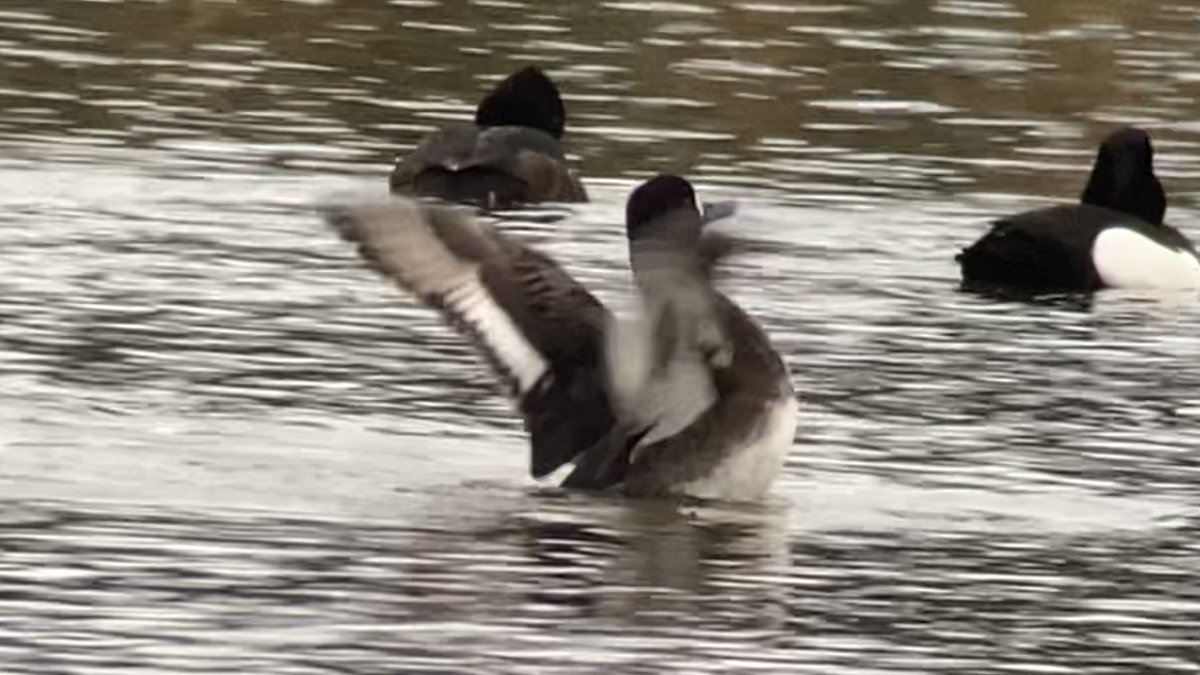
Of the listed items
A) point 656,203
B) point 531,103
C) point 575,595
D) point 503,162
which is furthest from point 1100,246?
point 575,595

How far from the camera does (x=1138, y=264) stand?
18469 millimetres

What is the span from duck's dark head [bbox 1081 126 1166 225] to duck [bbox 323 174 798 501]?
7.24m

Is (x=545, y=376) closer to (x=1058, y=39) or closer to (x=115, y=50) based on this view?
(x=115, y=50)

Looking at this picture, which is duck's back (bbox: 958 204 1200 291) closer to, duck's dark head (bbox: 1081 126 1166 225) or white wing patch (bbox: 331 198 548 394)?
duck's dark head (bbox: 1081 126 1166 225)

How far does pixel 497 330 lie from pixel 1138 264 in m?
6.98

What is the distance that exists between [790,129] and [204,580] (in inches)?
476

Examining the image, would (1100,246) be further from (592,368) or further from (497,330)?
(497,330)

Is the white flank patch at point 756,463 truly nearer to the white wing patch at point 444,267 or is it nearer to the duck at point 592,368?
the duck at point 592,368

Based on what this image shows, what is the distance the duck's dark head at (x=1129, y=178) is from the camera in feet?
63.0

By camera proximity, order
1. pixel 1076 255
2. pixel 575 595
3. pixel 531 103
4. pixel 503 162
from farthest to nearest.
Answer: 1. pixel 531 103
2. pixel 503 162
3. pixel 1076 255
4. pixel 575 595

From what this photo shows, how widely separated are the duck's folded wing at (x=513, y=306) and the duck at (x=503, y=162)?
778 centimetres

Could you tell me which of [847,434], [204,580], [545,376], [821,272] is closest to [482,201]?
[821,272]

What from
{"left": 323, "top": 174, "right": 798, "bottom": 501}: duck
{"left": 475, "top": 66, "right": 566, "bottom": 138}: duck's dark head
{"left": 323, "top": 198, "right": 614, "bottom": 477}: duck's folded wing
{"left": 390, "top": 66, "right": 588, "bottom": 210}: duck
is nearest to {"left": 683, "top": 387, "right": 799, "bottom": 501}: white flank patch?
{"left": 323, "top": 174, "right": 798, "bottom": 501}: duck

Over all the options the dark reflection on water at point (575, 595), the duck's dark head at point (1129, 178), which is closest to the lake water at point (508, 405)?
the dark reflection on water at point (575, 595)
